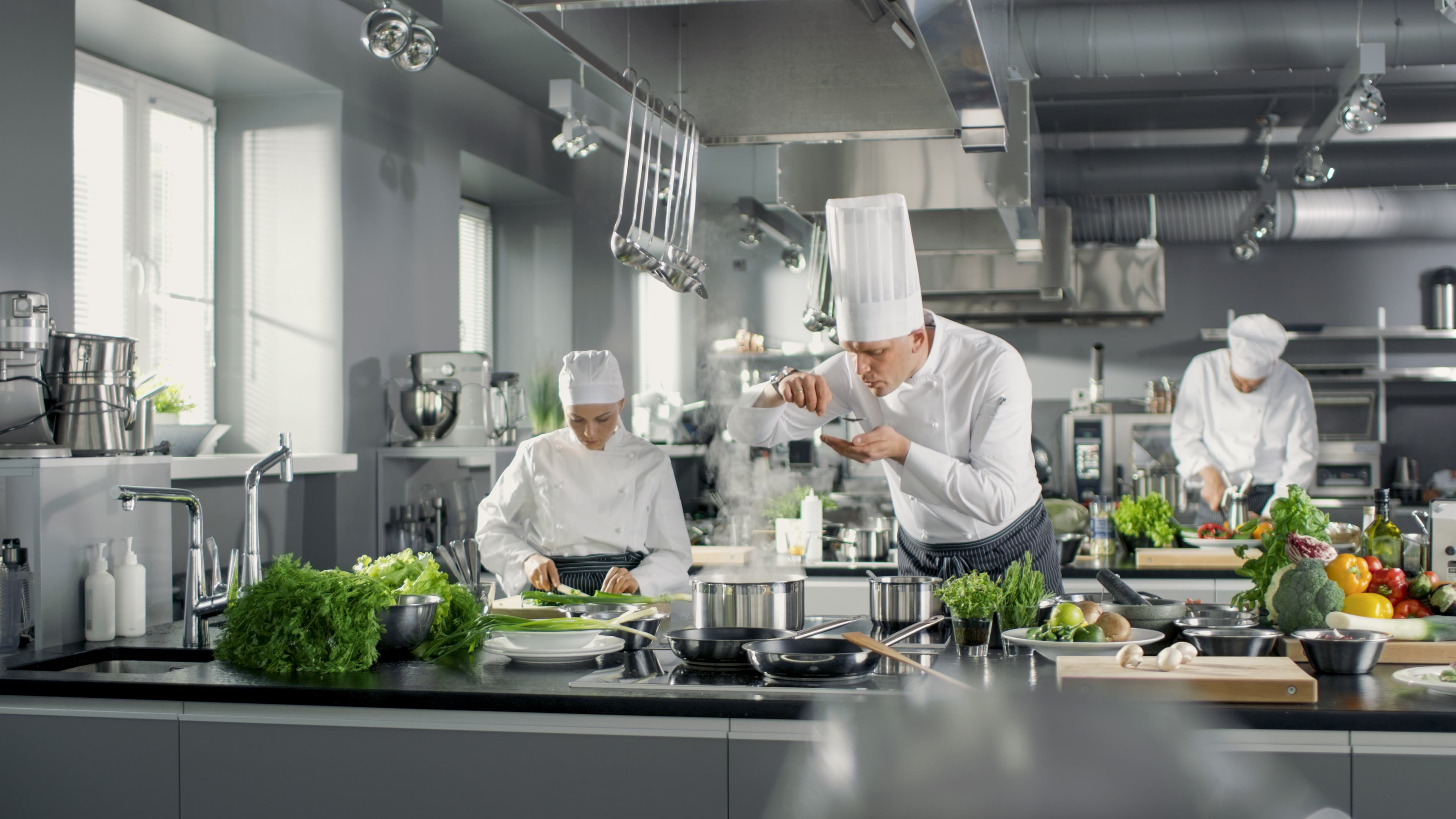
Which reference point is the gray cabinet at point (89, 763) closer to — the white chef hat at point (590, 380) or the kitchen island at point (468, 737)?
the kitchen island at point (468, 737)

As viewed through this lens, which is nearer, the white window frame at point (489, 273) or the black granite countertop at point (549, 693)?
the black granite countertop at point (549, 693)

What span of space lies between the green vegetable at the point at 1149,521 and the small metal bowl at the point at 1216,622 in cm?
210

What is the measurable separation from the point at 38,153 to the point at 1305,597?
3.28m

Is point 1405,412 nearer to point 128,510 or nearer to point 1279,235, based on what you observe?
point 1279,235

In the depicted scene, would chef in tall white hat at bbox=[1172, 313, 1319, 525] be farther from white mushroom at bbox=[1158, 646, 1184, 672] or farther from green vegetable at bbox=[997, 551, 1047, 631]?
white mushroom at bbox=[1158, 646, 1184, 672]

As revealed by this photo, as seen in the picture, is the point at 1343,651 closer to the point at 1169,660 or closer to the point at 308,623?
the point at 1169,660

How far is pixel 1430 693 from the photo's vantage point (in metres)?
1.79

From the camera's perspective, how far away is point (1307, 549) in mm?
2176

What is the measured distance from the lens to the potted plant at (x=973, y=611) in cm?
212

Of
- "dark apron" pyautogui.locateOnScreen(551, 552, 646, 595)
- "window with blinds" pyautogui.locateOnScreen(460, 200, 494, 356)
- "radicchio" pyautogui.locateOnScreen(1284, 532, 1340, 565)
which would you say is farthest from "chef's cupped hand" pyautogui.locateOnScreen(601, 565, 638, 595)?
"window with blinds" pyautogui.locateOnScreen(460, 200, 494, 356)

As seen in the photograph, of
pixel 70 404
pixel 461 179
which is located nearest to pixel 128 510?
pixel 70 404

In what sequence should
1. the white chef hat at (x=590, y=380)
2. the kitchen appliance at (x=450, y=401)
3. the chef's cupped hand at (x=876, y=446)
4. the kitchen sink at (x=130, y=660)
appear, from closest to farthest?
the kitchen sink at (x=130, y=660) → the chef's cupped hand at (x=876, y=446) → the white chef hat at (x=590, y=380) → the kitchen appliance at (x=450, y=401)

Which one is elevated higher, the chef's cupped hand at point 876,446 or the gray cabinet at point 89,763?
the chef's cupped hand at point 876,446

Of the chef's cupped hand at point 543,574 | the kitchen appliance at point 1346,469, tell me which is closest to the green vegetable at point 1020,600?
the chef's cupped hand at point 543,574
